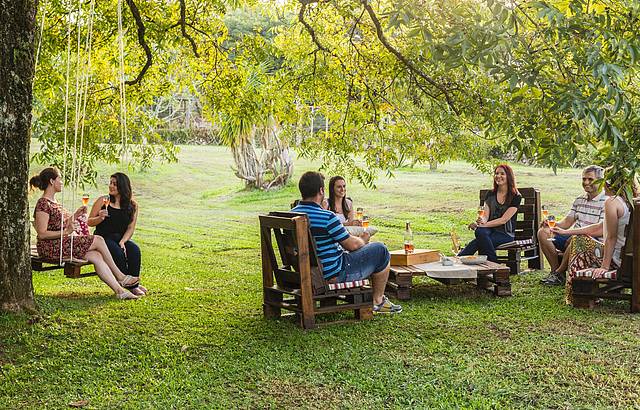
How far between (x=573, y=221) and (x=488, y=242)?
83 cm

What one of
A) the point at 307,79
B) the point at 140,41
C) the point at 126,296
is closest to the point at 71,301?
the point at 126,296

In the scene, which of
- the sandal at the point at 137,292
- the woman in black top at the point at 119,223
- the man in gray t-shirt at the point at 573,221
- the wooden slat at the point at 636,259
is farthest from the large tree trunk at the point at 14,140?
the man in gray t-shirt at the point at 573,221

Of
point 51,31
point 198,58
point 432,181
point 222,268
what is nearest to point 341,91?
point 198,58

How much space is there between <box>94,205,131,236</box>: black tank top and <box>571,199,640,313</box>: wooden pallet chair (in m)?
3.81

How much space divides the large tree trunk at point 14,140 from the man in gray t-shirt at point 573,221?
181 inches

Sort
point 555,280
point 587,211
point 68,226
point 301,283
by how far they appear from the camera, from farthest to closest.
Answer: point 555,280, point 587,211, point 68,226, point 301,283

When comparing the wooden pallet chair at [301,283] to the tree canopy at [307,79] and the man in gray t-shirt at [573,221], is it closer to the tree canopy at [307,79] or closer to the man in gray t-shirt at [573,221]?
the tree canopy at [307,79]

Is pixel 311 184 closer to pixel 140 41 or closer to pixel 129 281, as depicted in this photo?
pixel 129 281

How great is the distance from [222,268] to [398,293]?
3336mm

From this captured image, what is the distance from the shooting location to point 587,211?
7305 millimetres

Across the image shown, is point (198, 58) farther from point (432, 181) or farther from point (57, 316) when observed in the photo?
point (432, 181)

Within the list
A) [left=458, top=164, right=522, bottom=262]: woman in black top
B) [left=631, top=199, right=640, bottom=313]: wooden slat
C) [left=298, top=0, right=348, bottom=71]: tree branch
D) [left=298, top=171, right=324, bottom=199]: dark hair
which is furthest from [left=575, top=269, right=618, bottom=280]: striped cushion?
[left=298, top=0, right=348, bottom=71]: tree branch

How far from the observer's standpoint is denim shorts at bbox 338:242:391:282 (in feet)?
18.8

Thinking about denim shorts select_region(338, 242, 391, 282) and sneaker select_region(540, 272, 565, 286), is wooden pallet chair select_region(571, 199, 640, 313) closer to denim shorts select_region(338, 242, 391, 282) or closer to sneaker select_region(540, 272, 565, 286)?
sneaker select_region(540, 272, 565, 286)
